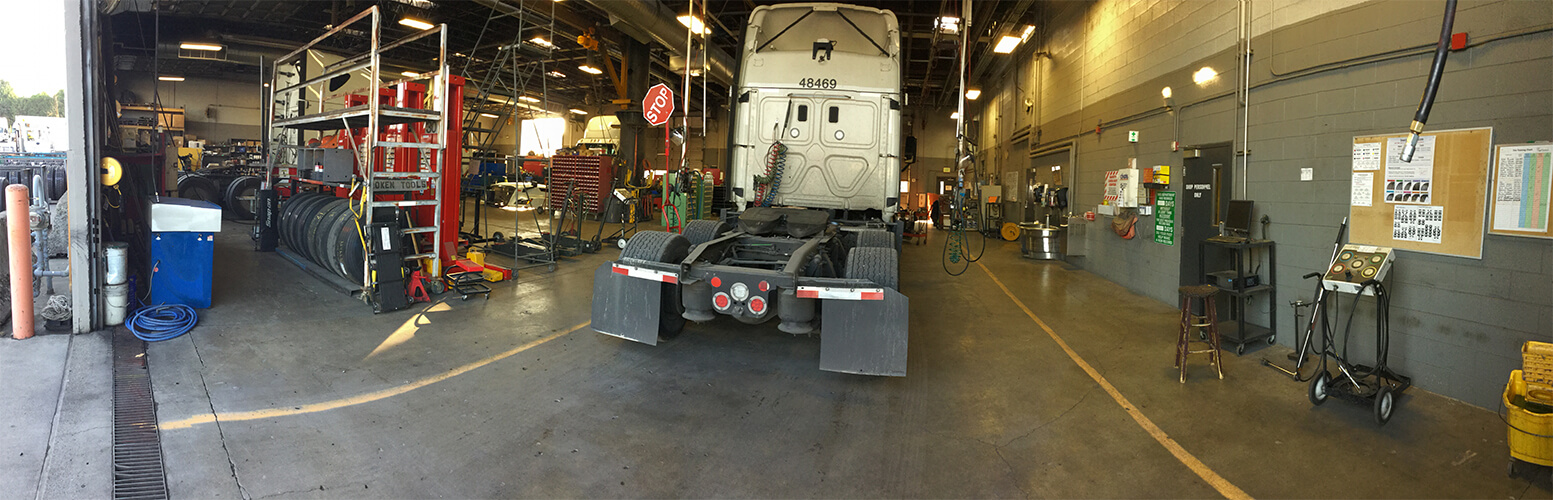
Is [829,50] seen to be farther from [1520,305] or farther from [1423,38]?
[1520,305]

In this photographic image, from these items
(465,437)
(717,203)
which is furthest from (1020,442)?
(717,203)

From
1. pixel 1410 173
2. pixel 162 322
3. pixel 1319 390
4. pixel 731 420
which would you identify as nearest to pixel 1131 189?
pixel 1410 173

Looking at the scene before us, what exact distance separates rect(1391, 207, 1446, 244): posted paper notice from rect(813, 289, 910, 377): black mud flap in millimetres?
3891

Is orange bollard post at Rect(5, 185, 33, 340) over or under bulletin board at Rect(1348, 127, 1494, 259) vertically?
under

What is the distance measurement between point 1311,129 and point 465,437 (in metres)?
7.04

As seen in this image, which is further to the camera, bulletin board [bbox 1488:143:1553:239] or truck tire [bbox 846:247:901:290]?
truck tire [bbox 846:247:901:290]

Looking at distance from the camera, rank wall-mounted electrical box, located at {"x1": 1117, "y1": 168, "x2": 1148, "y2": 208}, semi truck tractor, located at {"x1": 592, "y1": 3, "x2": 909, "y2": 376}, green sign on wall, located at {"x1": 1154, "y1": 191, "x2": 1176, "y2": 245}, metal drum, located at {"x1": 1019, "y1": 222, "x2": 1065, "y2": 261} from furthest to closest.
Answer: metal drum, located at {"x1": 1019, "y1": 222, "x2": 1065, "y2": 261}, wall-mounted electrical box, located at {"x1": 1117, "y1": 168, "x2": 1148, "y2": 208}, green sign on wall, located at {"x1": 1154, "y1": 191, "x2": 1176, "y2": 245}, semi truck tractor, located at {"x1": 592, "y1": 3, "x2": 909, "y2": 376}

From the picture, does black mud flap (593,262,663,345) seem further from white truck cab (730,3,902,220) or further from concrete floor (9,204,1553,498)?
white truck cab (730,3,902,220)

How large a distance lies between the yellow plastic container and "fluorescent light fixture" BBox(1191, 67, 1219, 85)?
4.69m

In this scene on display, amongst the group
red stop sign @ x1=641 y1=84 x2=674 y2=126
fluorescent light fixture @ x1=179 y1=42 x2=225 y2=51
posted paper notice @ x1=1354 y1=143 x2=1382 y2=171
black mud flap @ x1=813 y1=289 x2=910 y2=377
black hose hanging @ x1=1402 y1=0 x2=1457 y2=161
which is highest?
fluorescent light fixture @ x1=179 y1=42 x2=225 y2=51

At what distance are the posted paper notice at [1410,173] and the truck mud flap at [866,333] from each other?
3.89m

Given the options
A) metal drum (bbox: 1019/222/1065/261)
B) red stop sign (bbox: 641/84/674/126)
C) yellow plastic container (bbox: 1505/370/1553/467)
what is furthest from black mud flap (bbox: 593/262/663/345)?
metal drum (bbox: 1019/222/1065/261)

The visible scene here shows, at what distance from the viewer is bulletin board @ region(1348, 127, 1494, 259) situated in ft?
15.5

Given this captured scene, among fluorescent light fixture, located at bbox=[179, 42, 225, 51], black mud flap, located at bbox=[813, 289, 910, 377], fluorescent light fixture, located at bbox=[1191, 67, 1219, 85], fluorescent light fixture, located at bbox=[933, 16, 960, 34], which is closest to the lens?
black mud flap, located at bbox=[813, 289, 910, 377]
